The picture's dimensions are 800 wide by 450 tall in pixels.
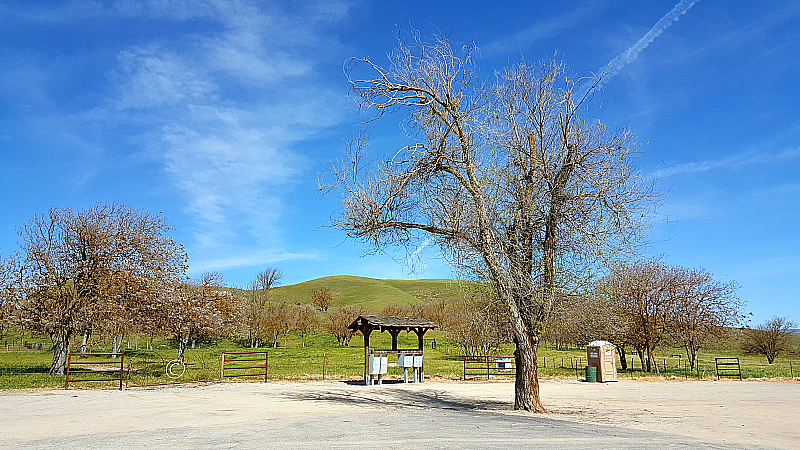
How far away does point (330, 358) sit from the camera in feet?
134

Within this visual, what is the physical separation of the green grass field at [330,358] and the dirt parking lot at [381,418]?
11.4 feet

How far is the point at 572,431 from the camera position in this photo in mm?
10430

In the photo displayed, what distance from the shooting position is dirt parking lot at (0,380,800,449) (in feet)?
30.6

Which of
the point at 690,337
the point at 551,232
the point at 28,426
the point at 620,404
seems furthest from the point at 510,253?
the point at 690,337

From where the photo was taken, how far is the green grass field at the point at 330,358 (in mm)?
23797

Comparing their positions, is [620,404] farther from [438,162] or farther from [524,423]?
[438,162]

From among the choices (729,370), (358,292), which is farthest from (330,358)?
(358,292)

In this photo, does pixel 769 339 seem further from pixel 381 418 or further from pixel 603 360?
pixel 381 418

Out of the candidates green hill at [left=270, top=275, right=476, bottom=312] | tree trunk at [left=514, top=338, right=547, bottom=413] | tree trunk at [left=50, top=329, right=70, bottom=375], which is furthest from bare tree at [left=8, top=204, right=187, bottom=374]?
green hill at [left=270, top=275, right=476, bottom=312]

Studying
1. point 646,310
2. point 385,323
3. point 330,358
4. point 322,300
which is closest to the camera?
point 385,323

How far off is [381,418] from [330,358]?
29.7 m

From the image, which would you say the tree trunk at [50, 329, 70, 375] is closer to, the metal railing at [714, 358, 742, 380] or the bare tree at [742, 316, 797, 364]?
the metal railing at [714, 358, 742, 380]

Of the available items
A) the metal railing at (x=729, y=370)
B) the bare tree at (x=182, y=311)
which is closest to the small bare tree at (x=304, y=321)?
the bare tree at (x=182, y=311)

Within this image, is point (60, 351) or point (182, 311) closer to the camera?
point (60, 351)
